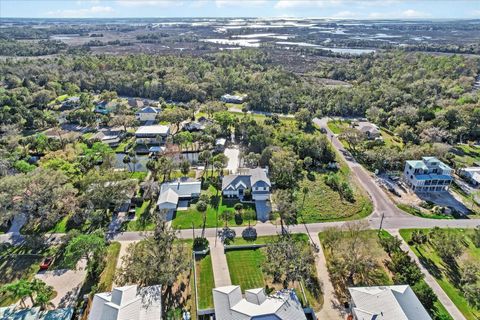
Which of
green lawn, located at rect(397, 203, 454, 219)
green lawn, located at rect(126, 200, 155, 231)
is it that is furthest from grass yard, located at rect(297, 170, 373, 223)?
green lawn, located at rect(126, 200, 155, 231)

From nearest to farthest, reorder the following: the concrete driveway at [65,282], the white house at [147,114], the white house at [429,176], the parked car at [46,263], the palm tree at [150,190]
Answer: the concrete driveway at [65,282] < the parked car at [46,263] < the palm tree at [150,190] < the white house at [429,176] < the white house at [147,114]

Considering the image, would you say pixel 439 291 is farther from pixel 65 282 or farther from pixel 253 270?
pixel 65 282

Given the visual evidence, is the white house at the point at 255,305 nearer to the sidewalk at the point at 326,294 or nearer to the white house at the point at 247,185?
the sidewalk at the point at 326,294

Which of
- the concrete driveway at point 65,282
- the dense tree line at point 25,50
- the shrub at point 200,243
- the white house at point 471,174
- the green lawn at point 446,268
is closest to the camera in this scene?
the green lawn at point 446,268

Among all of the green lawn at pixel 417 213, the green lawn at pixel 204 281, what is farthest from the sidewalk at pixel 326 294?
the green lawn at pixel 417 213

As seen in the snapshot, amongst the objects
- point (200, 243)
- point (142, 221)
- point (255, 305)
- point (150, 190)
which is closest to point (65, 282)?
point (142, 221)

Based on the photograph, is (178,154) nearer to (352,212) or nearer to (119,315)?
(352,212)
